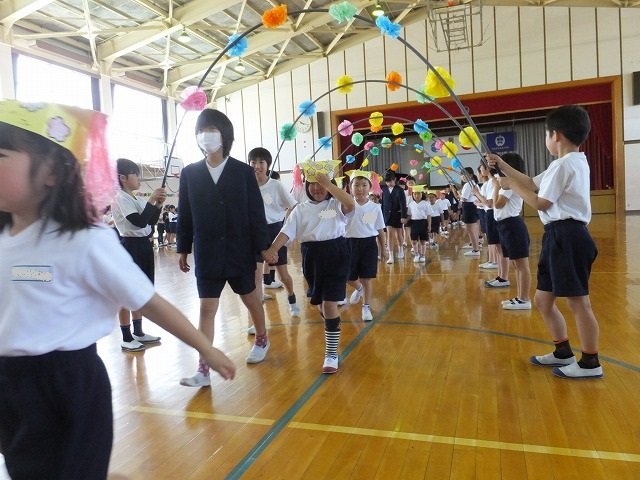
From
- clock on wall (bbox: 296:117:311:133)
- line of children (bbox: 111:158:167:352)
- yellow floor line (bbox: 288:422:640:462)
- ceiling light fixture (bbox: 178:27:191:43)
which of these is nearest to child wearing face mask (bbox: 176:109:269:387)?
line of children (bbox: 111:158:167:352)

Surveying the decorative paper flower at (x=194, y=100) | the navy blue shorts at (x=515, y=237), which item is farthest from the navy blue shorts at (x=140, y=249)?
the navy blue shorts at (x=515, y=237)

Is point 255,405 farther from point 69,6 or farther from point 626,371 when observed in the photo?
point 69,6

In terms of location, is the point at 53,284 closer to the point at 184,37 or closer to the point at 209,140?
the point at 209,140

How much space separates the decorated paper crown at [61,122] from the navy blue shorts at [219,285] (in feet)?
5.46

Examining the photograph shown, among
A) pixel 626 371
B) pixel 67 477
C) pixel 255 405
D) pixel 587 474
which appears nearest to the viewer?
pixel 67 477

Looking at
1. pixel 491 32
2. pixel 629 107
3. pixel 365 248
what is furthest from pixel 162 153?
pixel 629 107

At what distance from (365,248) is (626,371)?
209 cm

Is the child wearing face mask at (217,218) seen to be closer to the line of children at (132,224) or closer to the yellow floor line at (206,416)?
the yellow floor line at (206,416)

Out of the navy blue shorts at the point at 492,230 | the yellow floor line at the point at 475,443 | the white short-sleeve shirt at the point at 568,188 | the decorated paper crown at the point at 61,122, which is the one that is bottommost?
the yellow floor line at the point at 475,443

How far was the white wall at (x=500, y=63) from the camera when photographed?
14.2 meters

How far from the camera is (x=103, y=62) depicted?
514 inches

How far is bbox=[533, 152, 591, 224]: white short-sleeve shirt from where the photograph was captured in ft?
7.87

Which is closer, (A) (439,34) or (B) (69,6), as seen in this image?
(B) (69,6)

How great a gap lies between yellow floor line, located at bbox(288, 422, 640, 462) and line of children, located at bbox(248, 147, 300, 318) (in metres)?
2.17
